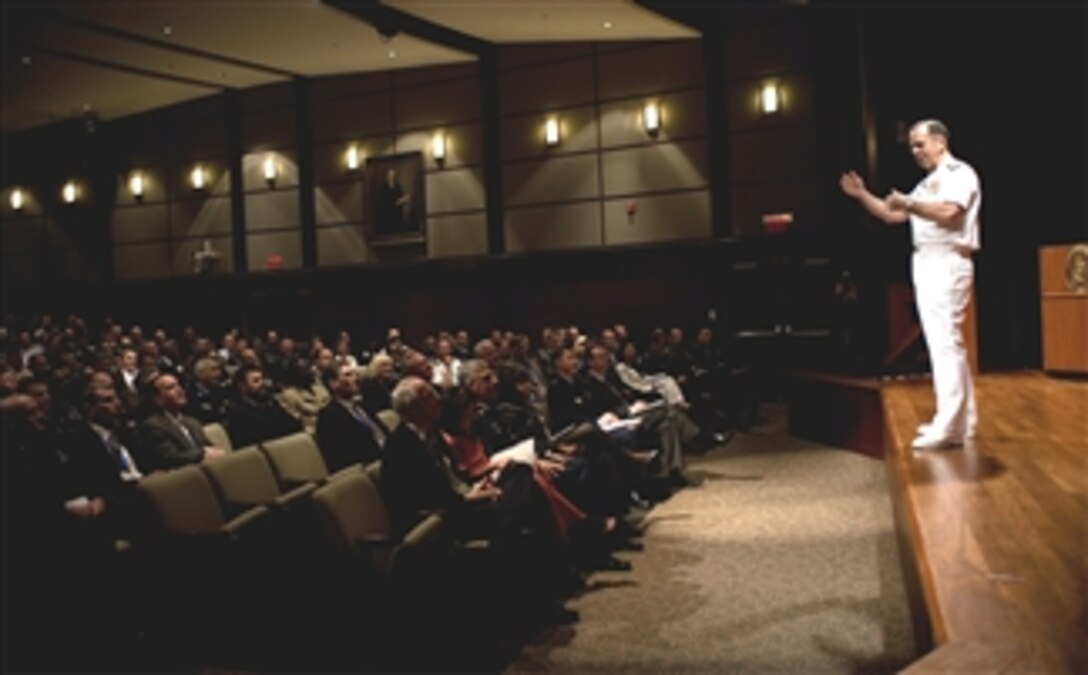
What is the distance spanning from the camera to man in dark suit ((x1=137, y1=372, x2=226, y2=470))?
15.5 ft

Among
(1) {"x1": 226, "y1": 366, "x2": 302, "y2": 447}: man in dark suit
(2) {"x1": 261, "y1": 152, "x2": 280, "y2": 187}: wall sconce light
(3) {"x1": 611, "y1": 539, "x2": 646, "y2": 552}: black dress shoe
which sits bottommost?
(3) {"x1": 611, "y1": 539, "x2": 646, "y2": 552}: black dress shoe

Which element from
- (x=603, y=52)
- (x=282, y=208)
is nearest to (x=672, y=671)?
(x=603, y=52)

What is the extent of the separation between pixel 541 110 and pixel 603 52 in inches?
→ 43.7

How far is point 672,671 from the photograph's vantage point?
3.34 meters

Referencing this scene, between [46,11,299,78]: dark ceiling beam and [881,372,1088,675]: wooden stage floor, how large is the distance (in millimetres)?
9267

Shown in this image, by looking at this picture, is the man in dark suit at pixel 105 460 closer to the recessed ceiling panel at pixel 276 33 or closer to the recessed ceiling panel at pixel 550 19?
the recessed ceiling panel at pixel 276 33

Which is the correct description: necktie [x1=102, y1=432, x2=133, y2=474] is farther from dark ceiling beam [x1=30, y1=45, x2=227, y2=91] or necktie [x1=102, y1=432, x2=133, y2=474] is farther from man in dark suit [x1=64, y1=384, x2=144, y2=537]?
dark ceiling beam [x1=30, y1=45, x2=227, y2=91]

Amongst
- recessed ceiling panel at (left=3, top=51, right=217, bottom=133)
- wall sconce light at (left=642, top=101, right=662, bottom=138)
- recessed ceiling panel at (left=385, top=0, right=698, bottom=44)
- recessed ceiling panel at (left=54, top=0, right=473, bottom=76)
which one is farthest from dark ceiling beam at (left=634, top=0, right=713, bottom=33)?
recessed ceiling panel at (left=3, top=51, right=217, bottom=133)

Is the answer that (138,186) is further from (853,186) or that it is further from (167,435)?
(853,186)

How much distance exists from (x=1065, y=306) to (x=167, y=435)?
5924 millimetres

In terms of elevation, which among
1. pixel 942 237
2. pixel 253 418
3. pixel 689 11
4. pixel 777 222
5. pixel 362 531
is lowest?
pixel 362 531

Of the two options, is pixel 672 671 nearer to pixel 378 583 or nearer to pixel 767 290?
pixel 378 583

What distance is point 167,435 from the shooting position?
4.80 m

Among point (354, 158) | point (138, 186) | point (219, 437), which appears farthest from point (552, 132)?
point (219, 437)
